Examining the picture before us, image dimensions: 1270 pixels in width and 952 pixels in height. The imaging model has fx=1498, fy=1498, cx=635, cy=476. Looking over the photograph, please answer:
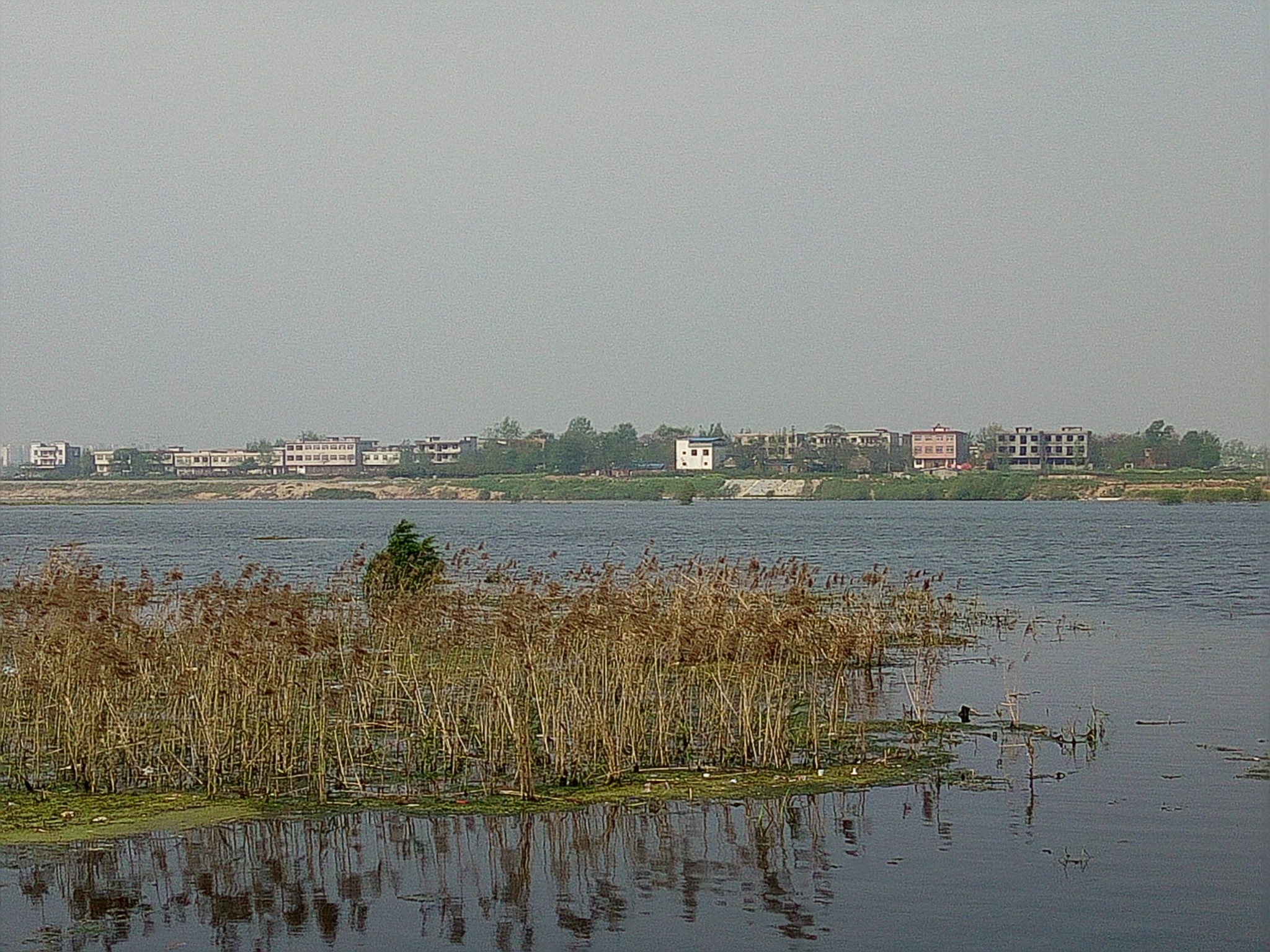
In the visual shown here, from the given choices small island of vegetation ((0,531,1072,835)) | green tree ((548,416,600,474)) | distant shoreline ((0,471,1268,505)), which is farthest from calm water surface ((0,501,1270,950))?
green tree ((548,416,600,474))

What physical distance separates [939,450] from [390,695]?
178 meters

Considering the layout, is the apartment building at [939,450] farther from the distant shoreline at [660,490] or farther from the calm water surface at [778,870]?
the calm water surface at [778,870]

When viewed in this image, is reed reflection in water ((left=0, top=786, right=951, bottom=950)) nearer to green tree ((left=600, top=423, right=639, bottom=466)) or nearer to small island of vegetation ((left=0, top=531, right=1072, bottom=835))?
small island of vegetation ((left=0, top=531, right=1072, bottom=835))

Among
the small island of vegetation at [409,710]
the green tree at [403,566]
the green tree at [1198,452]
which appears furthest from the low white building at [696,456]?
the small island of vegetation at [409,710]

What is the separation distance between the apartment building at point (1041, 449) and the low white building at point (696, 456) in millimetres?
Answer: 35699

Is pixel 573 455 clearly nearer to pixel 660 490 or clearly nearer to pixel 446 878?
pixel 660 490

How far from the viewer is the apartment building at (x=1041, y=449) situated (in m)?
184

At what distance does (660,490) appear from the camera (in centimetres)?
16712

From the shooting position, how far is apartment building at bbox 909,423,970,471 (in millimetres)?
188625

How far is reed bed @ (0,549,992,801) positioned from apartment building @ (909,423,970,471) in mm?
168327

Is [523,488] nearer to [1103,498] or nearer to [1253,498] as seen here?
[1103,498]

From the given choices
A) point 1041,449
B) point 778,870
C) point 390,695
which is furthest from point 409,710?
point 1041,449

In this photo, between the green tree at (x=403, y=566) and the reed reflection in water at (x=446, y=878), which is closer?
the reed reflection in water at (x=446, y=878)

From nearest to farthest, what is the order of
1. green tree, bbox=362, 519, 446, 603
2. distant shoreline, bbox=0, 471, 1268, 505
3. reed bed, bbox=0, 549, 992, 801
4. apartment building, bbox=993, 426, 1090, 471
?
reed bed, bbox=0, 549, 992, 801 < green tree, bbox=362, 519, 446, 603 < distant shoreline, bbox=0, 471, 1268, 505 < apartment building, bbox=993, 426, 1090, 471
